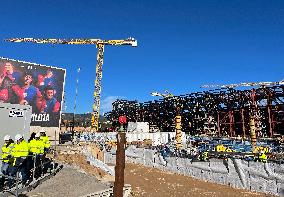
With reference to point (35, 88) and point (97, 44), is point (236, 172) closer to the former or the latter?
point (35, 88)

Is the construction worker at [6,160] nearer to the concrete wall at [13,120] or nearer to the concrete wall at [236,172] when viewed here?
the concrete wall at [13,120]

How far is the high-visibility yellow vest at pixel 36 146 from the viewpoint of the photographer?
1278 centimetres

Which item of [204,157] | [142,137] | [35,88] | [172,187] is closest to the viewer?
[172,187]

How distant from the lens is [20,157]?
11766 millimetres

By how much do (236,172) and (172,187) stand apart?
12.6 feet

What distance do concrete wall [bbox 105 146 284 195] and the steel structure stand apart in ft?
87.3

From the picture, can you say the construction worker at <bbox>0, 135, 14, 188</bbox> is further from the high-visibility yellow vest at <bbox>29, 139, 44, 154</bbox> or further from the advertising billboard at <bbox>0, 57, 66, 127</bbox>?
the advertising billboard at <bbox>0, 57, 66, 127</bbox>

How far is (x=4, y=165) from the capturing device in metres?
11.7

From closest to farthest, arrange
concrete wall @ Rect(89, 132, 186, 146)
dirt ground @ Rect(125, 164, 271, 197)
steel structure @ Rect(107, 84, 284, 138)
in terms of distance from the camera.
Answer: dirt ground @ Rect(125, 164, 271, 197), concrete wall @ Rect(89, 132, 186, 146), steel structure @ Rect(107, 84, 284, 138)

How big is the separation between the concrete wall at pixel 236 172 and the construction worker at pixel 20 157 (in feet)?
37.7

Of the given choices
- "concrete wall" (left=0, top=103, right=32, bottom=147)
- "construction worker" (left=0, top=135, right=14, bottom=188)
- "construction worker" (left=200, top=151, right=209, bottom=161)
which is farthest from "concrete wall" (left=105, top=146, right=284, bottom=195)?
"construction worker" (left=0, top=135, right=14, bottom=188)

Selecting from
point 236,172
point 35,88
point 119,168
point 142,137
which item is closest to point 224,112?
point 142,137

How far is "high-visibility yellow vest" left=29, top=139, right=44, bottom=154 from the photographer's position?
1278cm

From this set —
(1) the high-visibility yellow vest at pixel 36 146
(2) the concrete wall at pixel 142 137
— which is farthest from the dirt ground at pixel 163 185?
(2) the concrete wall at pixel 142 137
